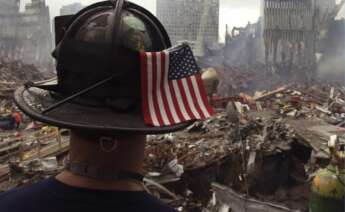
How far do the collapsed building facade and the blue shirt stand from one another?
5096 centimetres

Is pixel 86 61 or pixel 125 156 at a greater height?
pixel 86 61

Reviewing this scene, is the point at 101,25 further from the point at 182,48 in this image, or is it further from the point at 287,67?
the point at 287,67

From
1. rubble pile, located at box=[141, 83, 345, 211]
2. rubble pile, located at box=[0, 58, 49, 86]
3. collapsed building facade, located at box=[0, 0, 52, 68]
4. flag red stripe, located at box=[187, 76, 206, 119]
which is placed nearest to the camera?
flag red stripe, located at box=[187, 76, 206, 119]

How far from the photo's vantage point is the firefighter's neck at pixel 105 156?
1291mm

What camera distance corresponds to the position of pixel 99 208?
4.07 feet

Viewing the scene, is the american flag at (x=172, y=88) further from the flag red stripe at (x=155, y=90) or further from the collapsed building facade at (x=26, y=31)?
the collapsed building facade at (x=26, y=31)

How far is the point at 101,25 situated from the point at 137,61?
144 mm

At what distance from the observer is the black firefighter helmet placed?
1327 millimetres

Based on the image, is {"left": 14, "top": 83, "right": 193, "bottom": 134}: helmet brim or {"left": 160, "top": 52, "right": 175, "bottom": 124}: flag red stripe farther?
{"left": 160, "top": 52, "right": 175, "bottom": 124}: flag red stripe

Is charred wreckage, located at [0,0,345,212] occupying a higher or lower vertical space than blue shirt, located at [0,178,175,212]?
lower

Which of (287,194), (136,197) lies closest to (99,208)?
(136,197)

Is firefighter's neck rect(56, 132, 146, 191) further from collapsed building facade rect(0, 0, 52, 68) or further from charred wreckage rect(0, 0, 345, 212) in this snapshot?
collapsed building facade rect(0, 0, 52, 68)

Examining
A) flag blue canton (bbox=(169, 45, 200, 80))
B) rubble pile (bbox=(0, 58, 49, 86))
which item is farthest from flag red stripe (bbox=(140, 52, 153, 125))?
rubble pile (bbox=(0, 58, 49, 86))

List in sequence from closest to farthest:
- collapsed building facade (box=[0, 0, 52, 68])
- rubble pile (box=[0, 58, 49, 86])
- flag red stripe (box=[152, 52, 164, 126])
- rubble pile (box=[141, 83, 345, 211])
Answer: flag red stripe (box=[152, 52, 164, 126]), rubble pile (box=[141, 83, 345, 211]), rubble pile (box=[0, 58, 49, 86]), collapsed building facade (box=[0, 0, 52, 68])
